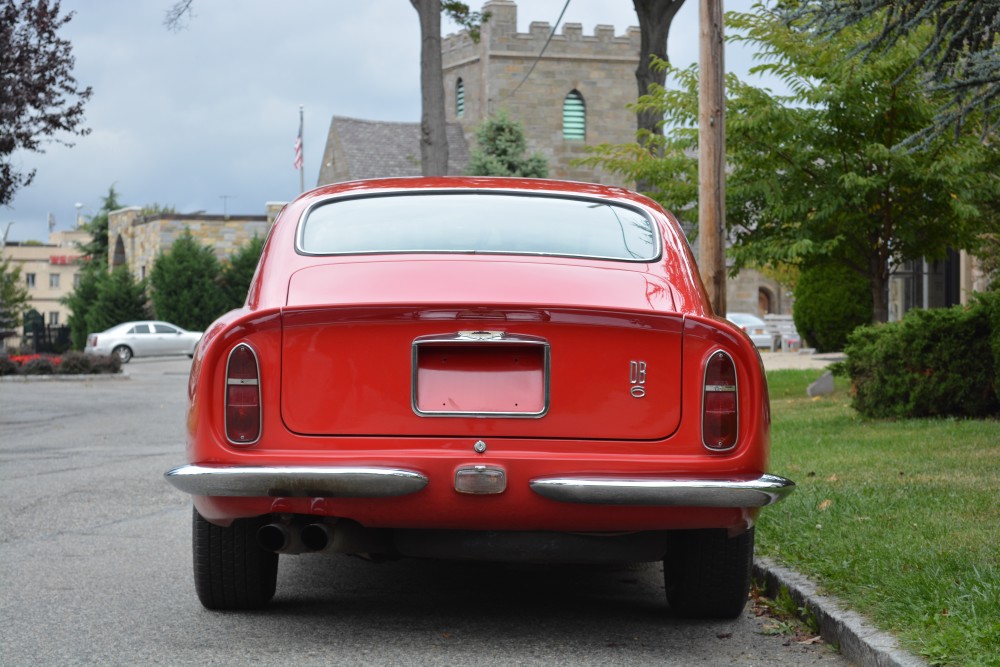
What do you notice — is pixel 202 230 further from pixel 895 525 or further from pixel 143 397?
pixel 895 525

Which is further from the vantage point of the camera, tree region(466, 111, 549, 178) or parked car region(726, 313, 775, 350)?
tree region(466, 111, 549, 178)

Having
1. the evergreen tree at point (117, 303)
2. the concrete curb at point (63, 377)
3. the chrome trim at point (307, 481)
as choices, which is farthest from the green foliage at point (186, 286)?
the chrome trim at point (307, 481)

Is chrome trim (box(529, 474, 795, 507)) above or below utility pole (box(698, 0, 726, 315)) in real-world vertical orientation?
below

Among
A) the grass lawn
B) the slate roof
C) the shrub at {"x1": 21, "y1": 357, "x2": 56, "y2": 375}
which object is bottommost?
the grass lawn

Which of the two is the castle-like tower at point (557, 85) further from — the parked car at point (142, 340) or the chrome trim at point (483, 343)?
the chrome trim at point (483, 343)

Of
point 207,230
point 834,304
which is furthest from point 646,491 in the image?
point 207,230

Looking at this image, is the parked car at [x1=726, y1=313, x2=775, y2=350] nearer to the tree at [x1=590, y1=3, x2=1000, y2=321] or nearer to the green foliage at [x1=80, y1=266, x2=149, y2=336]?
the green foliage at [x1=80, y1=266, x2=149, y2=336]

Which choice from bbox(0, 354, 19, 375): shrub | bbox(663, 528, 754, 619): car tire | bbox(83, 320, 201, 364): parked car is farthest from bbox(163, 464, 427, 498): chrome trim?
bbox(83, 320, 201, 364): parked car

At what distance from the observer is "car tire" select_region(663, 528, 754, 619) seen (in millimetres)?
5293

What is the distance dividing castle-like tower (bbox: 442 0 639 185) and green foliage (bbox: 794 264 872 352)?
29.6m

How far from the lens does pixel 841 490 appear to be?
26.3ft

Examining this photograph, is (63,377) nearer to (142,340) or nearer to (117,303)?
(142,340)

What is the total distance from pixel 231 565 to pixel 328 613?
1.53 ft

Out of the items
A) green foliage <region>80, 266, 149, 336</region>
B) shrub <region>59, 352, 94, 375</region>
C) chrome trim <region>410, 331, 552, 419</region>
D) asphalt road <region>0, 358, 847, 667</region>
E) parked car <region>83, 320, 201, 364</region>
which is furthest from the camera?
green foliage <region>80, 266, 149, 336</region>
